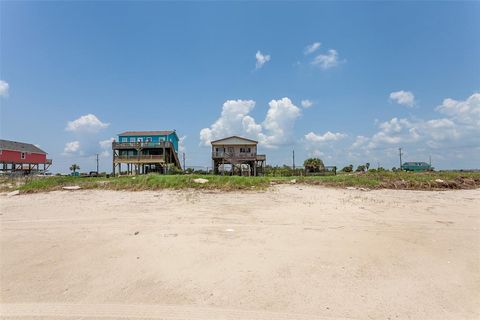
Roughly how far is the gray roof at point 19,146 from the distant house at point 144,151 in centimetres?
2225

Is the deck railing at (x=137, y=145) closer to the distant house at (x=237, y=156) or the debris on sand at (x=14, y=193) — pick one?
the distant house at (x=237, y=156)

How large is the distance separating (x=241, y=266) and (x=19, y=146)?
60111 millimetres

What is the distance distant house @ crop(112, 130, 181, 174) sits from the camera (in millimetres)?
35906

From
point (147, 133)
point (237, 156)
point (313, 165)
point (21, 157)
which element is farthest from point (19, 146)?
point (313, 165)

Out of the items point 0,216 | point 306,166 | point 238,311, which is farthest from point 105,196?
point 306,166

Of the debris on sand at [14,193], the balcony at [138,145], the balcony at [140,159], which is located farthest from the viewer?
the balcony at [138,145]

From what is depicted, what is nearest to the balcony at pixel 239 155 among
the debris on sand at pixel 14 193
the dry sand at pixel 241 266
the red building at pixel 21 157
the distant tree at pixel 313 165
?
the distant tree at pixel 313 165

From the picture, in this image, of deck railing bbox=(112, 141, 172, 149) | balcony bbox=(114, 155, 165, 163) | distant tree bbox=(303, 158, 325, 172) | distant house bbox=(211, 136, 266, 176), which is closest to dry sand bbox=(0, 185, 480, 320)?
distant tree bbox=(303, 158, 325, 172)

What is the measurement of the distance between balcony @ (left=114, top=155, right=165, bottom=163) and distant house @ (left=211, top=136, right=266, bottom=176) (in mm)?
7788

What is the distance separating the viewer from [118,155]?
36.8 meters

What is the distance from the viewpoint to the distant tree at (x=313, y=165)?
33312 mm

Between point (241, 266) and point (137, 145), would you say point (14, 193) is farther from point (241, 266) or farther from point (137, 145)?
point (137, 145)

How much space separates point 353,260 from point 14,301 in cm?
530

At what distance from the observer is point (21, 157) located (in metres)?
47.0
